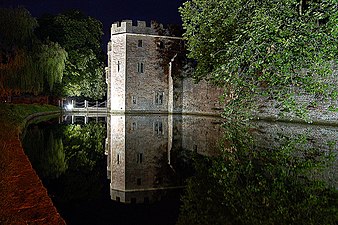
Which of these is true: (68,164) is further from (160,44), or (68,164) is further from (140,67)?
(160,44)

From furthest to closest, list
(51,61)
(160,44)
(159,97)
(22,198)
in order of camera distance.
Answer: (159,97)
(160,44)
(51,61)
(22,198)

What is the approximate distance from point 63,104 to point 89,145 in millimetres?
22781

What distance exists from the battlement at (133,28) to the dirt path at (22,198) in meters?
22.4

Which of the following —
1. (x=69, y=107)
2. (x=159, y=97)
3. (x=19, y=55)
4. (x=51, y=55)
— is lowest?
(x=69, y=107)

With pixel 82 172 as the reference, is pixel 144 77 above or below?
above

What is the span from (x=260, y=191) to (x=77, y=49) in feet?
95.9

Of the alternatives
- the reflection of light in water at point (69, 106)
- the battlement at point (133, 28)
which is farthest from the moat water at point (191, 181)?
the reflection of light in water at point (69, 106)

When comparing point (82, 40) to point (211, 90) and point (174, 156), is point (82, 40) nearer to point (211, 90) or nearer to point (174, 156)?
point (211, 90)

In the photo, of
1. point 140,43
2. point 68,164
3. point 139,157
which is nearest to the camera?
point 68,164

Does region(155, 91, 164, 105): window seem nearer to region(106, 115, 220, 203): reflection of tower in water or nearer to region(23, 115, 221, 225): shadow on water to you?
region(106, 115, 220, 203): reflection of tower in water

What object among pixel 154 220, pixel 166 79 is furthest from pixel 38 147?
pixel 166 79

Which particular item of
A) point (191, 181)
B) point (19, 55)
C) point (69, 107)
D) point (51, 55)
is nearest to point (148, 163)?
point (191, 181)

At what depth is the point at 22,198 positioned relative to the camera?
3.55 m

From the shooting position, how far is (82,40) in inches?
1246
